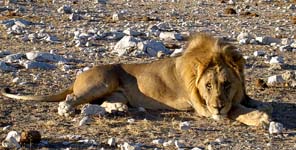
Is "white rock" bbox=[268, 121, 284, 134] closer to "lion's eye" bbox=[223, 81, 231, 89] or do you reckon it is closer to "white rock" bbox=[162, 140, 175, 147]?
"lion's eye" bbox=[223, 81, 231, 89]

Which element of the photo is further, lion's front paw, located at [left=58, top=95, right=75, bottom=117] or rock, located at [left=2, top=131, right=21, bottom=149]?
lion's front paw, located at [left=58, top=95, right=75, bottom=117]

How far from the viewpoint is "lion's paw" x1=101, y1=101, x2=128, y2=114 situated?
854 centimetres

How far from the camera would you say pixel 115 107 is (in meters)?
8.68

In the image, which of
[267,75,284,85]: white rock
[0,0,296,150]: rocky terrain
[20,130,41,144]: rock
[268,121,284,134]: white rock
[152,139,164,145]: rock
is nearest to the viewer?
[20,130,41,144]: rock

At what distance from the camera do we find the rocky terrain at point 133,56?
7.34 m

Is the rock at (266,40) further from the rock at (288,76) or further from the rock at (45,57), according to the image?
the rock at (45,57)

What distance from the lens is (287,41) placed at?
15.1 meters

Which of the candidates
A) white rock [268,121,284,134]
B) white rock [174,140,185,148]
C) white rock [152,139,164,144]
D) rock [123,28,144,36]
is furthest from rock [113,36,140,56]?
white rock [174,140,185,148]

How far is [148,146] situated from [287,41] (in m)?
8.69

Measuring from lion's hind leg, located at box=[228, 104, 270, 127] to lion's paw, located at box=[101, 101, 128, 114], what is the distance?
4.15 feet

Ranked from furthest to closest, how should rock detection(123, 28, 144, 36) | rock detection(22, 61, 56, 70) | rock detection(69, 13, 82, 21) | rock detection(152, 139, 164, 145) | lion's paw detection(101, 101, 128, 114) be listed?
rock detection(69, 13, 82, 21) < rock detection(123, 28, 144, 36) < rock detection(22, 61, 56, 70) < lion's paw detection(101, 101, 128, 114) < rock detection(152, 139, 164, 145)

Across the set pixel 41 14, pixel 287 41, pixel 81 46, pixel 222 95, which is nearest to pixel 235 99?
pixel 222 95

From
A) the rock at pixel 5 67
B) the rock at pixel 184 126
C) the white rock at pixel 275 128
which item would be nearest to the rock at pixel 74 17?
the rock at pixel 5 67

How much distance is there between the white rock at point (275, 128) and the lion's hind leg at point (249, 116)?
0.59 feet
